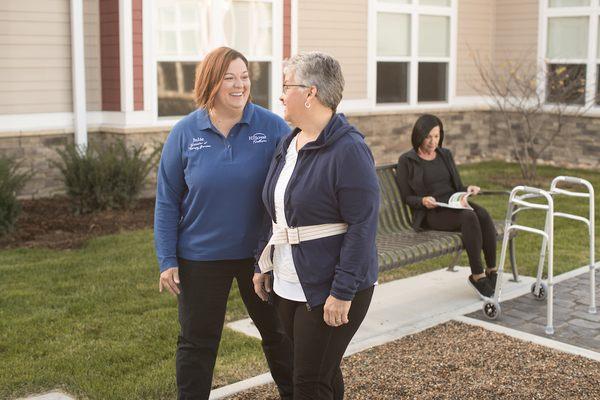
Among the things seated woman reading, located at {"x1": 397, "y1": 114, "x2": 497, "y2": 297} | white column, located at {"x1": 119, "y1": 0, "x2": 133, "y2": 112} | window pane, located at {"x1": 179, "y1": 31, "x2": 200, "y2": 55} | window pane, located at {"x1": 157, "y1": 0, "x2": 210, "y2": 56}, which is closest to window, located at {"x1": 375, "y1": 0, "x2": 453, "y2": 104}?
window pane, located at {"x1": 157, "y1": 0, "x2": 210, "y2": 56}

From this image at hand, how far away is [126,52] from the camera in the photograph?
429 inches

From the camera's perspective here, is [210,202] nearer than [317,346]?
No

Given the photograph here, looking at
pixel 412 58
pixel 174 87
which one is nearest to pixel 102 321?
pixel 174 87

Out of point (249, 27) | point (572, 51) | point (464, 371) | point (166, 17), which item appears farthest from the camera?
point (572, 51)

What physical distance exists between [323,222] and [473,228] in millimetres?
3452

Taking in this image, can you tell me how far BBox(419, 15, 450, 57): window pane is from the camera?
15266 millimetres

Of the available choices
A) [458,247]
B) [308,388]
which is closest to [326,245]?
[308,388]

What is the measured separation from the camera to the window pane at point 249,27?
12.2 metres

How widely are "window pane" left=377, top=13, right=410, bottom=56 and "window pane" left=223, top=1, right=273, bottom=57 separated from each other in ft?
8.75

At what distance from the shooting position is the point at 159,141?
36.8 ft

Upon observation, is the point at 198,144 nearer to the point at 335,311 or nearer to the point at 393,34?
the point at 335,311

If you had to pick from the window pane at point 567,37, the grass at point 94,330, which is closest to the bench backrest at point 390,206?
the grass at point 94,330

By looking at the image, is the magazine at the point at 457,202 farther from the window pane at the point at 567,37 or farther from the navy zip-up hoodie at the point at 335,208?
the window pane at the point at 567,37

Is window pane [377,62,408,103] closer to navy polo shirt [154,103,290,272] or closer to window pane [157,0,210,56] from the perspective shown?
window pane [157,0,210,56]
